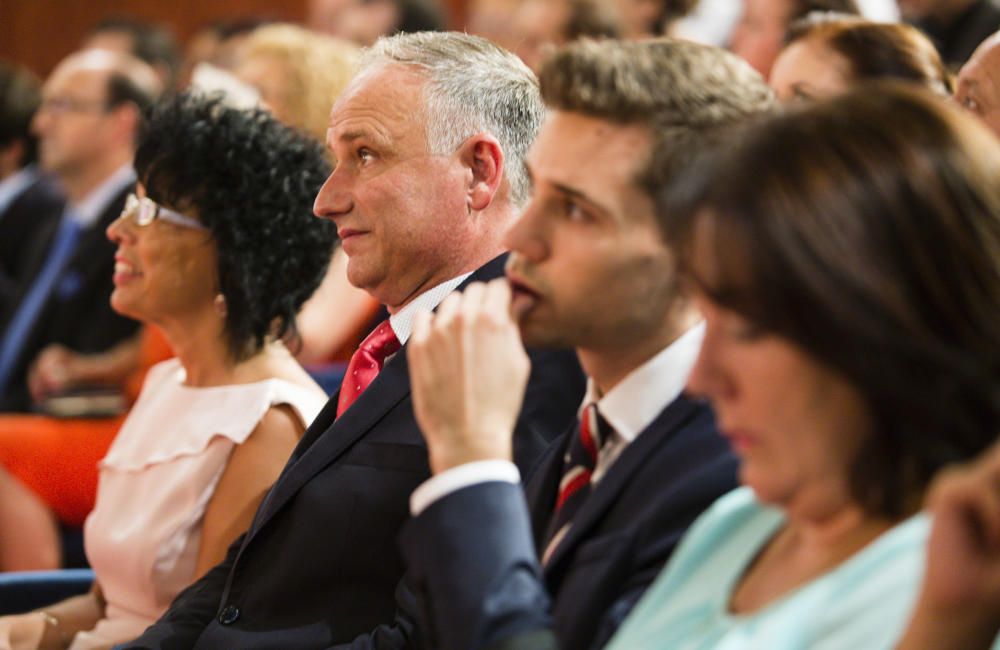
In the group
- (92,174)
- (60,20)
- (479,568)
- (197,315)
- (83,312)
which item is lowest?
(60,20)

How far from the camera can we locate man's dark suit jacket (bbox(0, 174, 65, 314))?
513 centimetres

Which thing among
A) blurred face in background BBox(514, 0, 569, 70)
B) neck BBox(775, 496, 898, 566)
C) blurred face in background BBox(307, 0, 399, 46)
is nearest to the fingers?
neck BBox(775, 496, 898, 566)

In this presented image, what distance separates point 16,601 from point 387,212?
1.01 m

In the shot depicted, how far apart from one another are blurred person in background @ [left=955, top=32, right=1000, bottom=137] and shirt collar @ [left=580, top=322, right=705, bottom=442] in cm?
92

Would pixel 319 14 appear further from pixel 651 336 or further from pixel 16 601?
pixel 651 336

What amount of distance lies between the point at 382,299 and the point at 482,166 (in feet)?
0.86

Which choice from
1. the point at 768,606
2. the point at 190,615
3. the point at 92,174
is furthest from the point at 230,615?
the point at 92,174

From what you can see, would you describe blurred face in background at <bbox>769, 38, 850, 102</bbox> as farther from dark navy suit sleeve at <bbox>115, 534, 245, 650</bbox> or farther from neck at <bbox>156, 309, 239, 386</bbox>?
dark navy suit sleeve at <bbox>115, 534, 245, 650</bbox>

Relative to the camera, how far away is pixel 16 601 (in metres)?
2.54

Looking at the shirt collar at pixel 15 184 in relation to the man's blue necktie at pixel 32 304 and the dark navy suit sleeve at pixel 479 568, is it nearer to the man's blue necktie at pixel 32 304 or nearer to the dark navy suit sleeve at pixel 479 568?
the man's blue necktie at pixel 32 304

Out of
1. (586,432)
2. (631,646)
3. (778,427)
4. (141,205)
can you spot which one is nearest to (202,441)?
(141,205)

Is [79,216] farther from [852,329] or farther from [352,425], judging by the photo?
[852,329]

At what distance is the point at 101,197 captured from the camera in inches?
187

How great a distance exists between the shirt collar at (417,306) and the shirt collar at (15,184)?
3.44 m
